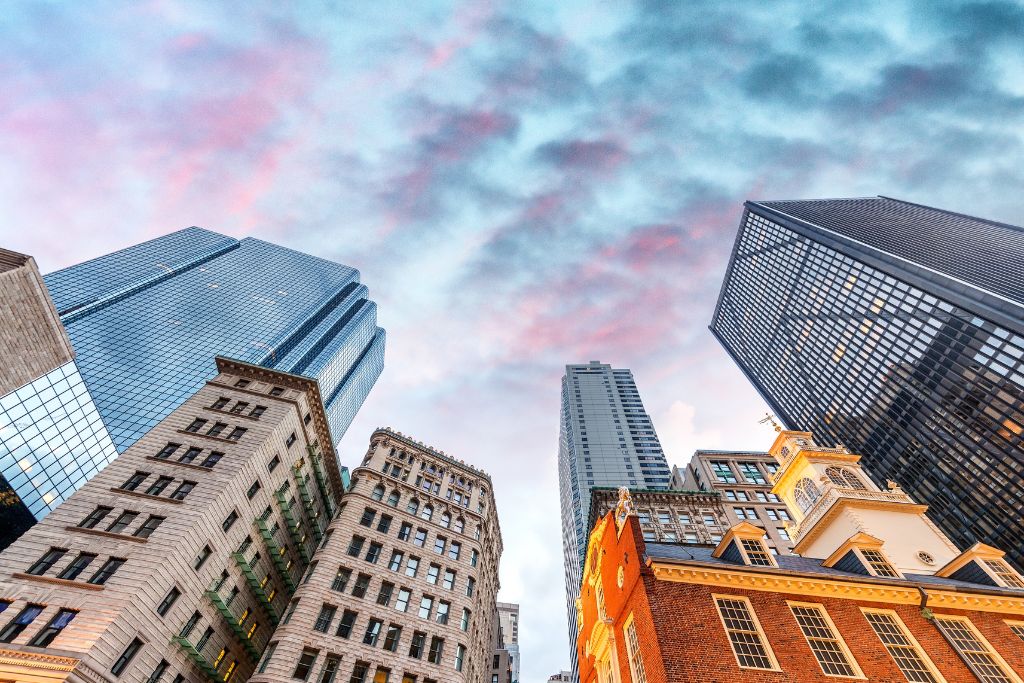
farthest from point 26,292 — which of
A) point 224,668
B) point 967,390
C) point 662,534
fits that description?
point 967,390

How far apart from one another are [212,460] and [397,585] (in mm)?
20172

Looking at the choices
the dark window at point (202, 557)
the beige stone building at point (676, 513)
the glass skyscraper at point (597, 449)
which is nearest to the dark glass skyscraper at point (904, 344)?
the glass skyscraper at point (597, 449)

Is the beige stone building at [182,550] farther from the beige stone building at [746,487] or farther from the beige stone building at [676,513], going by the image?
the beige stone building at [746,487]

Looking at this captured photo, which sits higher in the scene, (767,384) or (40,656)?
(767,384)

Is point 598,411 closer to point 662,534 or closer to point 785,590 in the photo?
point 662,534

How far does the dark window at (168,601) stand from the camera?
3403cm

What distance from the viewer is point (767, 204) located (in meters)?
172

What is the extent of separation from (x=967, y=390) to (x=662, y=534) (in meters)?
71.2

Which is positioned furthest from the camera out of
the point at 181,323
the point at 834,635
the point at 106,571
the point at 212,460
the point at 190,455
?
the point at 181,323

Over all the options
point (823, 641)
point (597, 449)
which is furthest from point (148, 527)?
point (597, 449)

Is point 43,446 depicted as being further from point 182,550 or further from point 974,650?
point 974,650

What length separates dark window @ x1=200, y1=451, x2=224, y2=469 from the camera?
43.8 m

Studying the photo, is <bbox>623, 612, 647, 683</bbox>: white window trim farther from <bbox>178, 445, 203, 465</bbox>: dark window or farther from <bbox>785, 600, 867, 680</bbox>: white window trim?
<bbox>178, 445, 203, 465</bbox>: dark window

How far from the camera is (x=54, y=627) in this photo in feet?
97.1
